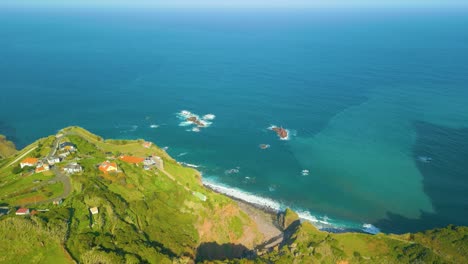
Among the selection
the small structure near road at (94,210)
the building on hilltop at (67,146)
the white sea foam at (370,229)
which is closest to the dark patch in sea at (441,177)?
the white sea foam at (370,229)

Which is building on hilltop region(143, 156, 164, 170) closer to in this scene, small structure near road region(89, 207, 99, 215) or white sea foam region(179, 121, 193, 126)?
small structure near road region(89, 207, 99, 215)

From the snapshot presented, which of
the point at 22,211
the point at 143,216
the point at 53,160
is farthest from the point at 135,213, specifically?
the point at 53,160

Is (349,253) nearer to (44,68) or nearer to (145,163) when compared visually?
(145,163)

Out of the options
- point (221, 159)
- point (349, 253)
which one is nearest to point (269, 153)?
point (221, 159)


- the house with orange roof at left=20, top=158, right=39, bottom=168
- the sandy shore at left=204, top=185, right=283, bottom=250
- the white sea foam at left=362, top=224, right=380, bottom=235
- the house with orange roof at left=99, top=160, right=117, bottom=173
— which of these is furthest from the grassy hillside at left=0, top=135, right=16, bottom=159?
the white sea foam at left=362, top=224, right=380, bottom=235

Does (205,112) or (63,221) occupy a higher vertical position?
(63,221)

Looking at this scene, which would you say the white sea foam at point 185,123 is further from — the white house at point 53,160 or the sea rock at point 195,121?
the white house at point 53,160
